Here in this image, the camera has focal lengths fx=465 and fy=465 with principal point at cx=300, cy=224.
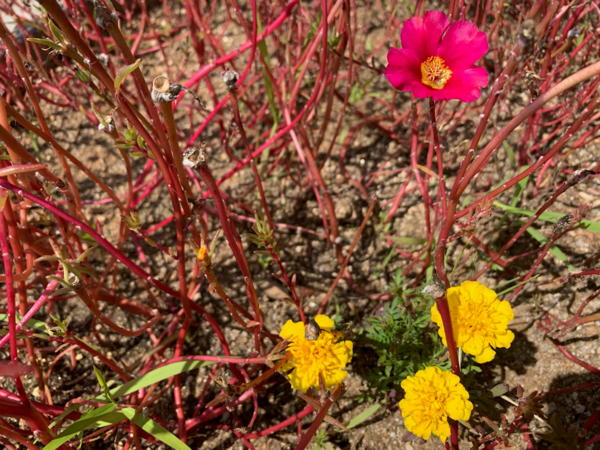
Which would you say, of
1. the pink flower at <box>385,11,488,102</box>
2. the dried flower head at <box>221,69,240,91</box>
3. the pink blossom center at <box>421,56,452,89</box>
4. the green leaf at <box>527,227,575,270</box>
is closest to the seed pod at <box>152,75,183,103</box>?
the dried flower head at <box>221,69,240,91</box>

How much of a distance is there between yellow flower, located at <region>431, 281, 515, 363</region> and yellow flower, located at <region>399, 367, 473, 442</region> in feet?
0.27

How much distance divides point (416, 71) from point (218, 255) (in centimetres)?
83

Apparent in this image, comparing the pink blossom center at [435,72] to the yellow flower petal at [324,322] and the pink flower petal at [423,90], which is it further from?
the yellow flower petal at [324,322]

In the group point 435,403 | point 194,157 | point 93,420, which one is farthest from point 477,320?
point 93,420

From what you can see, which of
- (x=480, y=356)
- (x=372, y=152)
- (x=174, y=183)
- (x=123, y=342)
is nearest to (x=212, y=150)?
(x=372, y=152)

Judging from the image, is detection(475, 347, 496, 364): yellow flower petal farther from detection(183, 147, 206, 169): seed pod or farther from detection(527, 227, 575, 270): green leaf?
detection(183, 147, 206, 169): seed pod

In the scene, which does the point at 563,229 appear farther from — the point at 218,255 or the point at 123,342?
the point at 123,342

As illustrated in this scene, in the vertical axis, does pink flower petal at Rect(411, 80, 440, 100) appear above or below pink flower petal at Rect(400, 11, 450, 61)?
below

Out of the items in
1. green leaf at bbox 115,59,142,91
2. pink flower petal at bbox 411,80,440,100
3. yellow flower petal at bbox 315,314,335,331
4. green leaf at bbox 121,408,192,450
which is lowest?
green leaf at bbox 121,408,192,450

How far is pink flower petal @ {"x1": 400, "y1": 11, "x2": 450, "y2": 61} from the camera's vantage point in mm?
958

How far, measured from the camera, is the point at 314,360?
96cm

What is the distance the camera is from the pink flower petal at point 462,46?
3.08 feet

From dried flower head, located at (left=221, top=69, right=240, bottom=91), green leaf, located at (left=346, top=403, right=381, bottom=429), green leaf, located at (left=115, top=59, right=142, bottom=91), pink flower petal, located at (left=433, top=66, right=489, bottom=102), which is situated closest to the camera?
green leaf, located at (left=115, top=59, right=142, bottom=91)

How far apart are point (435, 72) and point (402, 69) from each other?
0.09 meters
